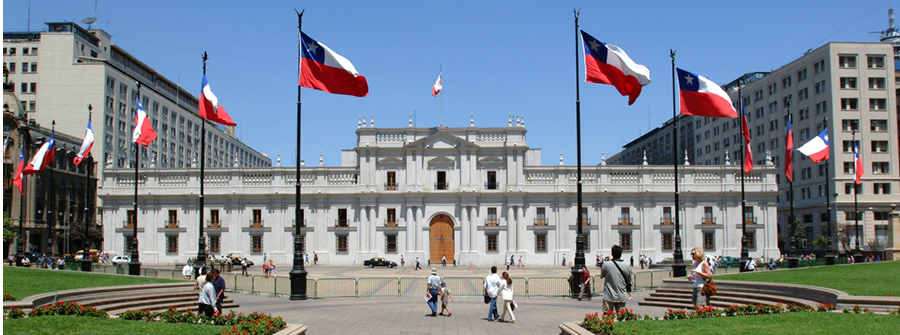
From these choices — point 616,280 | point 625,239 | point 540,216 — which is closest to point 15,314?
point 616,280

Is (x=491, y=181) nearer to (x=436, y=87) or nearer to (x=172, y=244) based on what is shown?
(x=436, y=87)

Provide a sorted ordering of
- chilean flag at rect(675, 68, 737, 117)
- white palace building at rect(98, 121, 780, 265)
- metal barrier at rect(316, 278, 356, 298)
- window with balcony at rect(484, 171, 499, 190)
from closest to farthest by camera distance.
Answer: chilean flag at rect(675, 68, 737, 117) → metal barrier at rect(316, 278, 356, 298) → white palace building at rect(98, 121, 780, 265) → window with balcony at rect(484, 171, 499, 190)

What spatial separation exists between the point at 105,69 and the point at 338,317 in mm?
74208

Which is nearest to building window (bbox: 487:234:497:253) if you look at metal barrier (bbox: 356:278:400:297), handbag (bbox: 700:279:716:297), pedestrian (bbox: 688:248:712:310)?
metal barrier (bbox: 356:278:400:297)

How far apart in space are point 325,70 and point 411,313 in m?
8.78

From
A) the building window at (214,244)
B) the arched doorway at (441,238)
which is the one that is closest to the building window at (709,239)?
the arched doorway at (441,238)

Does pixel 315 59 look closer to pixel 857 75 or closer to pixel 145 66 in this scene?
pixel 857 75

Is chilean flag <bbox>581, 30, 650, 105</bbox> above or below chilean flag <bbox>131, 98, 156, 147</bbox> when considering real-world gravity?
above

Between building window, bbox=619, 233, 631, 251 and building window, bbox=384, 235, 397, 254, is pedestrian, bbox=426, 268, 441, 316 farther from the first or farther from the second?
building window, bbox=619, 233, 631, 251

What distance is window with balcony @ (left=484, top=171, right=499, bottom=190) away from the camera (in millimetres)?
66875

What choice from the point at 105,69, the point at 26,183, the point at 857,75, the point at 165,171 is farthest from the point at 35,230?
the point at 857,75

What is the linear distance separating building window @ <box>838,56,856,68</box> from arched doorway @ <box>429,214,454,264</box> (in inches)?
1730

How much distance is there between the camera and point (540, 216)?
6638cm

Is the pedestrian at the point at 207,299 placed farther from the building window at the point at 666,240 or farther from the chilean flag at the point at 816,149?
the building window at the point at 666,240
